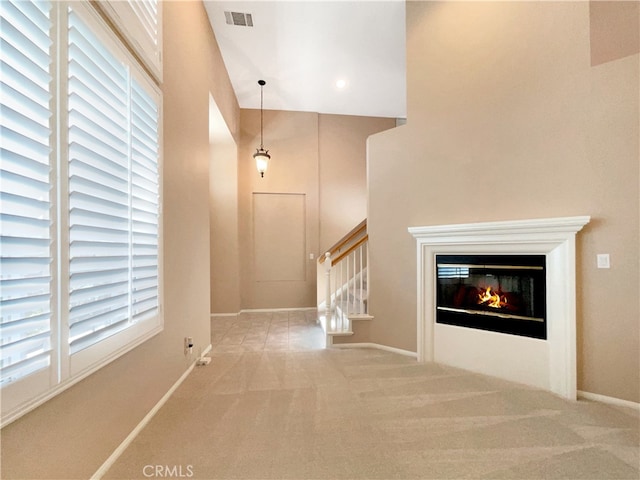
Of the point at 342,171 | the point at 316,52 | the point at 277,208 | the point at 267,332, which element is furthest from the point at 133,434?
the point at 342,171

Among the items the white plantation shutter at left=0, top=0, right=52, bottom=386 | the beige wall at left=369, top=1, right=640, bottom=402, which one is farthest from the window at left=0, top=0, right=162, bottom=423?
the beige wall at left=369, top=1, right=640, bottom=402

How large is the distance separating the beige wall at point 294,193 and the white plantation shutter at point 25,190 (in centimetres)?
406

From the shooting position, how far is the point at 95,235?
4.17 feet

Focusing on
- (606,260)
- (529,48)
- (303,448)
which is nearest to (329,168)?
(529,48)

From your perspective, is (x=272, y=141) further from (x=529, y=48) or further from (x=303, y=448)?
(x=303, y=448)

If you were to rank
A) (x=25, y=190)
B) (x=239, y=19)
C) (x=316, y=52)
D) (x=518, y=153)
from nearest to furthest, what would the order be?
1. (x=25, y=190)
2. (x=518, y=153)
3. (x=239, y=19)
4. (x=316, y=52)

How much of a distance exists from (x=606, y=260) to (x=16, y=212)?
364 centimetres

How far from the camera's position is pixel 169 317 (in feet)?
6.80

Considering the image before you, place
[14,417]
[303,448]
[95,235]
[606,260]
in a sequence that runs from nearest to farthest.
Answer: [14,417] → [95,235] → [303,448] → [606,260]

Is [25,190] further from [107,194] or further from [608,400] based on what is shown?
[608,400]

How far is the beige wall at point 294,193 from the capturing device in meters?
5.06

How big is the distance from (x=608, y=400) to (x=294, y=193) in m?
4.85

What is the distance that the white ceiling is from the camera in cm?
Result: 300
